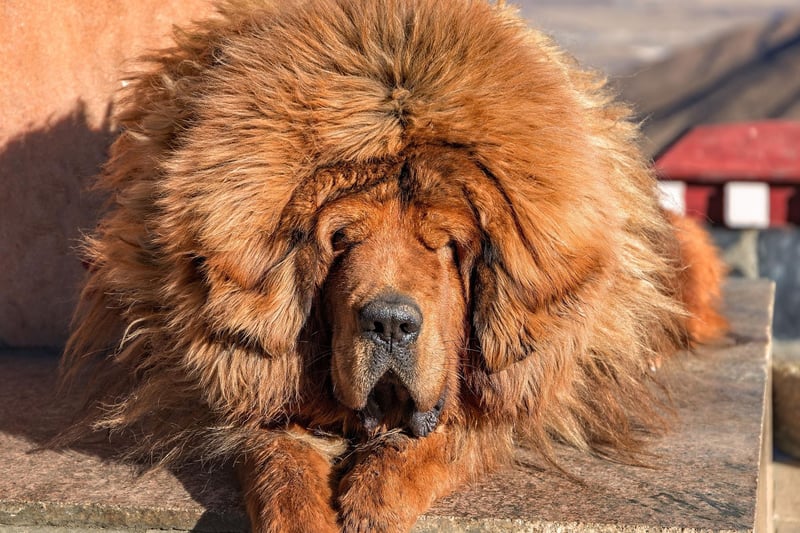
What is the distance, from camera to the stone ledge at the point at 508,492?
2.83 m

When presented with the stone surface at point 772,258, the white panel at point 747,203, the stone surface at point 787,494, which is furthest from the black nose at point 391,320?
the white panel at point 747,203


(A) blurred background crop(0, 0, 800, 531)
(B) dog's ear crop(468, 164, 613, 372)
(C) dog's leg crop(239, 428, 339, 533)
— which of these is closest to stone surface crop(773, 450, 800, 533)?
(A) blurred background crop(0, 0, 800, 531)

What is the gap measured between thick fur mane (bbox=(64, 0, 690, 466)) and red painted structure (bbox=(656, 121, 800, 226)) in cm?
433

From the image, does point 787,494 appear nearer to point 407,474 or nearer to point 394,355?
point 407,474

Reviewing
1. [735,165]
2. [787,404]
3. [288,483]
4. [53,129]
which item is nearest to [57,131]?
[53,129]

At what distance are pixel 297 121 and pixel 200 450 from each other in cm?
96

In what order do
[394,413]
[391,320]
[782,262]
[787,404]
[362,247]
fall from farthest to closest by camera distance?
[782,262] → [787,404] → [394,413] → [362,247] → [391,320]

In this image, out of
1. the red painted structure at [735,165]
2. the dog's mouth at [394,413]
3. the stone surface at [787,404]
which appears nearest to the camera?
the dog's mouth at [394,413]

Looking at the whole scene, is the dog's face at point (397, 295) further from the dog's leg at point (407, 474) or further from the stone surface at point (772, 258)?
the stone surface at point (772, 258)

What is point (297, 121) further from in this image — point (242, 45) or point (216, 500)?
point (216, 500)

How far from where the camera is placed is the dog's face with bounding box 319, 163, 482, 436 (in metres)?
2.74

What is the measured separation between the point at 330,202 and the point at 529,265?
1.71 feet

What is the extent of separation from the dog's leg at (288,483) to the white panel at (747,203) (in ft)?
16.3

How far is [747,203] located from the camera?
738 centimetres
